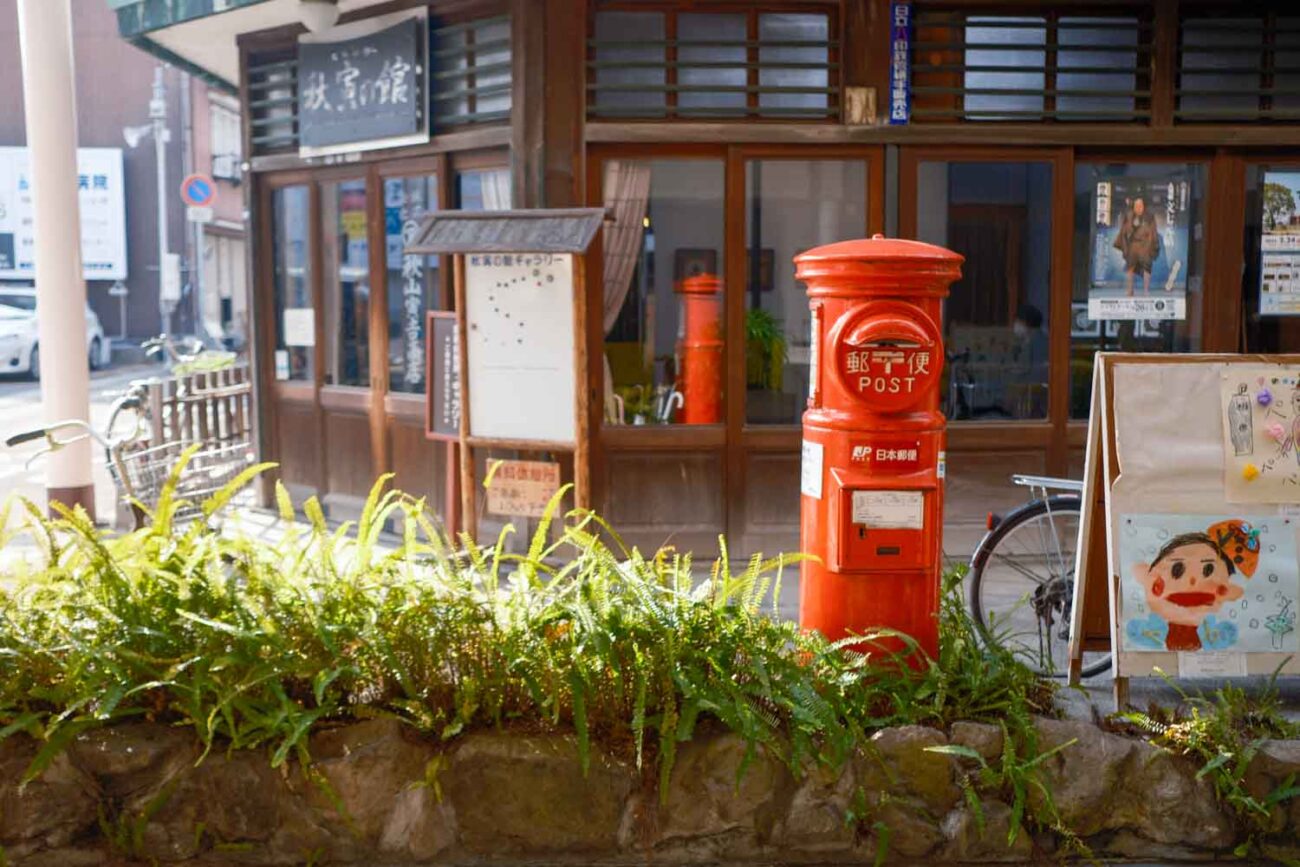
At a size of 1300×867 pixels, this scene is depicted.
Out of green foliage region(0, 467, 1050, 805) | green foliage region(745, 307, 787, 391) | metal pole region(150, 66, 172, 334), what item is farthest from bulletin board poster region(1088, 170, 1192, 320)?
metal pole region(150, 66, 172, 334)

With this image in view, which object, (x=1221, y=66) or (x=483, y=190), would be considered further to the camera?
(x=483, y=190)

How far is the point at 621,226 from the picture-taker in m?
8.33

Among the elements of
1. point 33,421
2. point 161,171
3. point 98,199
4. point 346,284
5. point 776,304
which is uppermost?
point 161,171

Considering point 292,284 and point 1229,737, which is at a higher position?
point 292,284

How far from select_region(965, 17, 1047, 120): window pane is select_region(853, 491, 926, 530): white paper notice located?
413 centimetres

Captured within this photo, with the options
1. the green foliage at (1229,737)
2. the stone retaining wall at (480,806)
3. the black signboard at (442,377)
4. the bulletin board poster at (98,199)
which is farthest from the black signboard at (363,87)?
the bulletin board poster at (98,199)

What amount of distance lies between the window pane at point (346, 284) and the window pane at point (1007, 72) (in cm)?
411

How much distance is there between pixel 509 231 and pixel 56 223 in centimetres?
381

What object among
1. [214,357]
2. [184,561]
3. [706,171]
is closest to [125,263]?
[214,357]

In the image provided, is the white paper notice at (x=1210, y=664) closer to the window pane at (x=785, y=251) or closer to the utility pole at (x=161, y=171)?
the window pane at (x=785, y=251)

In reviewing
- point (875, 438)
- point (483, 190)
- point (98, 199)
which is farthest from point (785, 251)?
point (98, 199)

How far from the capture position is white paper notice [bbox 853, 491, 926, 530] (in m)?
4.91

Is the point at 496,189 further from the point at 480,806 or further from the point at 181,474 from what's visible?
the point at 480,806

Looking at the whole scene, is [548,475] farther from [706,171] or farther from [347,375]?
[347,375]
